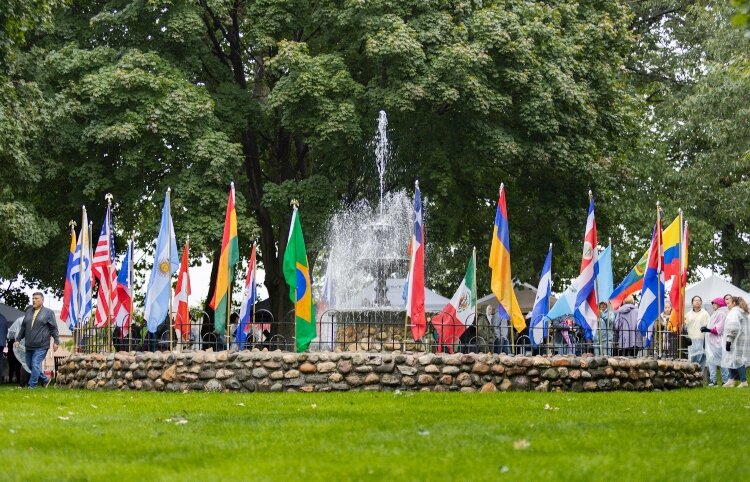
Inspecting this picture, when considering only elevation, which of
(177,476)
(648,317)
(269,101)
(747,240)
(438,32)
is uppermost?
(438,32)

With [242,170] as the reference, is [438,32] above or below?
above

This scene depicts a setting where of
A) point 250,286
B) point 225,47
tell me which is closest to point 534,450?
→ point 250,286

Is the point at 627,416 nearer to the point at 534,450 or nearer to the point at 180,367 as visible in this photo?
the point at 534,450

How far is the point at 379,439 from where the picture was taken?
425 inches

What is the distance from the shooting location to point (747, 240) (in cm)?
3778

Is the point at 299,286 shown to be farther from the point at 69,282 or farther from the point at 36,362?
the point at 69,282

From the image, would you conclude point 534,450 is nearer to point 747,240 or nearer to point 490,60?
point 490,60

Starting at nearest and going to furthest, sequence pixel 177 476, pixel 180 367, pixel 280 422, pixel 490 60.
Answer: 1. pixel 177 476
2. pixel 280 422
3. pixel 180 367
4. pixel 490 60

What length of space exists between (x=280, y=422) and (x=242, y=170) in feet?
65.0

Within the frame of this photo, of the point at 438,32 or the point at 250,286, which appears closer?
the point at 250,286

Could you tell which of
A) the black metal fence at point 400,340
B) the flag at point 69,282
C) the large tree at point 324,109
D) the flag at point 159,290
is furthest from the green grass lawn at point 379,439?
the large tree at point 324,109

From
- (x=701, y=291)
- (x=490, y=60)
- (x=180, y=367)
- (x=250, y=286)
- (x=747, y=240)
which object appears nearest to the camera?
(x=180, y=367)

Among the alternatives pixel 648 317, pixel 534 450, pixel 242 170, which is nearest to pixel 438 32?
pixel 242 170

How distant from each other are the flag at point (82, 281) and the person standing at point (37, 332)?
68.8 inches
